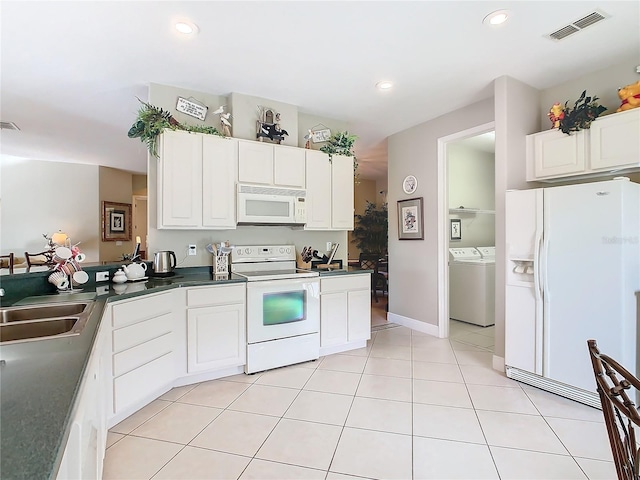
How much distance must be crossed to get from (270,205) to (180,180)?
0.88 m

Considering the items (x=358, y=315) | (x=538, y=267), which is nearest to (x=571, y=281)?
(x=538, y=267)

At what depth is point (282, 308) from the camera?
311 cm

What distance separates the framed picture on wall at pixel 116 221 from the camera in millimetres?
6832

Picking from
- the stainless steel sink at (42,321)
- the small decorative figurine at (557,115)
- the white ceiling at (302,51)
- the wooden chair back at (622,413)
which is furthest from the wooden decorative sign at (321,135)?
the wooden chair back at (622,413)

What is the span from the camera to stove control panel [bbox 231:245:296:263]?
11.3ft

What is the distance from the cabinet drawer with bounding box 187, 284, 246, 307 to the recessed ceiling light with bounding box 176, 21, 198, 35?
1935 mm

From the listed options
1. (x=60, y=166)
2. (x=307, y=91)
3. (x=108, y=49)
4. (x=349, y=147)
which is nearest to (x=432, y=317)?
(x=349, y=147)

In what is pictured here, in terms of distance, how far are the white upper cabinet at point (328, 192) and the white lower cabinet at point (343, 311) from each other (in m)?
0.69

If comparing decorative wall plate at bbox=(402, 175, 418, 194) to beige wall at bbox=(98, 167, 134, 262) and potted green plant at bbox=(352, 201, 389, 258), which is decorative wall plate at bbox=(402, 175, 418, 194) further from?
beige wall at bbox=(98, 167, 134, 262)

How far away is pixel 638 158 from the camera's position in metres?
2.39

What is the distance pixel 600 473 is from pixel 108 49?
4199mm

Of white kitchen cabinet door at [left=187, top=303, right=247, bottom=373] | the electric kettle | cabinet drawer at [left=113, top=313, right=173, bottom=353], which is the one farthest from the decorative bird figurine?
cabinet drawer at [left=113, top=313, right=173, bottom=353]

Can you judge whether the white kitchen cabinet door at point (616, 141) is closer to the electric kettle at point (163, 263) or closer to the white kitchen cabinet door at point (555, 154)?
the white kitchen cabinet door at point (555, 154)

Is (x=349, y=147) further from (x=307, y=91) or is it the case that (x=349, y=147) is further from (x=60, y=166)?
(x=60, y=166)
